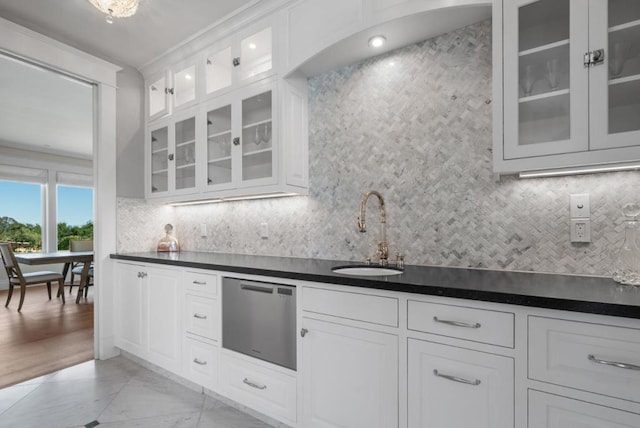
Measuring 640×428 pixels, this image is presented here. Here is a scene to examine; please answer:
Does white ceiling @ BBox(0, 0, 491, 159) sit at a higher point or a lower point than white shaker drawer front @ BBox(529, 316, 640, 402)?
higher

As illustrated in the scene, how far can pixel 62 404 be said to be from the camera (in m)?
2.17

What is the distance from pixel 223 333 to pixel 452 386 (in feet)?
4.49

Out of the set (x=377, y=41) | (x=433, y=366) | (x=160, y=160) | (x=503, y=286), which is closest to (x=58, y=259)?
(x=160, y=160)

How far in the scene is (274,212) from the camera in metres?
2.62

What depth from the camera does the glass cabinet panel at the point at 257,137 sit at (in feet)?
7.64

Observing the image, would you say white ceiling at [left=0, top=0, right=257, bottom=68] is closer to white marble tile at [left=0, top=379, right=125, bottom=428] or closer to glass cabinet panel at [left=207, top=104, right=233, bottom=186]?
glass cabinet panel at [left=207, top=104, right=233, bottom=186]

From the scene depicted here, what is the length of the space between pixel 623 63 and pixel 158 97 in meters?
3.29

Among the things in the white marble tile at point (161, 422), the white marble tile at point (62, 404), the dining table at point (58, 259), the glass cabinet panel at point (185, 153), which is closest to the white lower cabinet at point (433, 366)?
the white marble tile at point (161, 422)

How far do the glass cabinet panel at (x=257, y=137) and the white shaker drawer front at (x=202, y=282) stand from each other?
74cm

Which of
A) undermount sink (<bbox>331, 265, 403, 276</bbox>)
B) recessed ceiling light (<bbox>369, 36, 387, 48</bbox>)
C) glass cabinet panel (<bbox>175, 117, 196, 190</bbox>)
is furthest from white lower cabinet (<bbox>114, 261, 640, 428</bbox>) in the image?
recessed ceiling light (<bbox>369, 36, 387, 48</bbox>)

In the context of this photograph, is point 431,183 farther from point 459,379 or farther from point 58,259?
point 58,259

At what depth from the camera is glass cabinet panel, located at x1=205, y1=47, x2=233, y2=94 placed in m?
2.56

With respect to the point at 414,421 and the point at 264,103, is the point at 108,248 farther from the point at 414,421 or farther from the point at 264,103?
the point at 414,421

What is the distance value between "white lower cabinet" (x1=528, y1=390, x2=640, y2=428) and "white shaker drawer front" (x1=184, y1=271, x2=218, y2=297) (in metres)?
1.71
